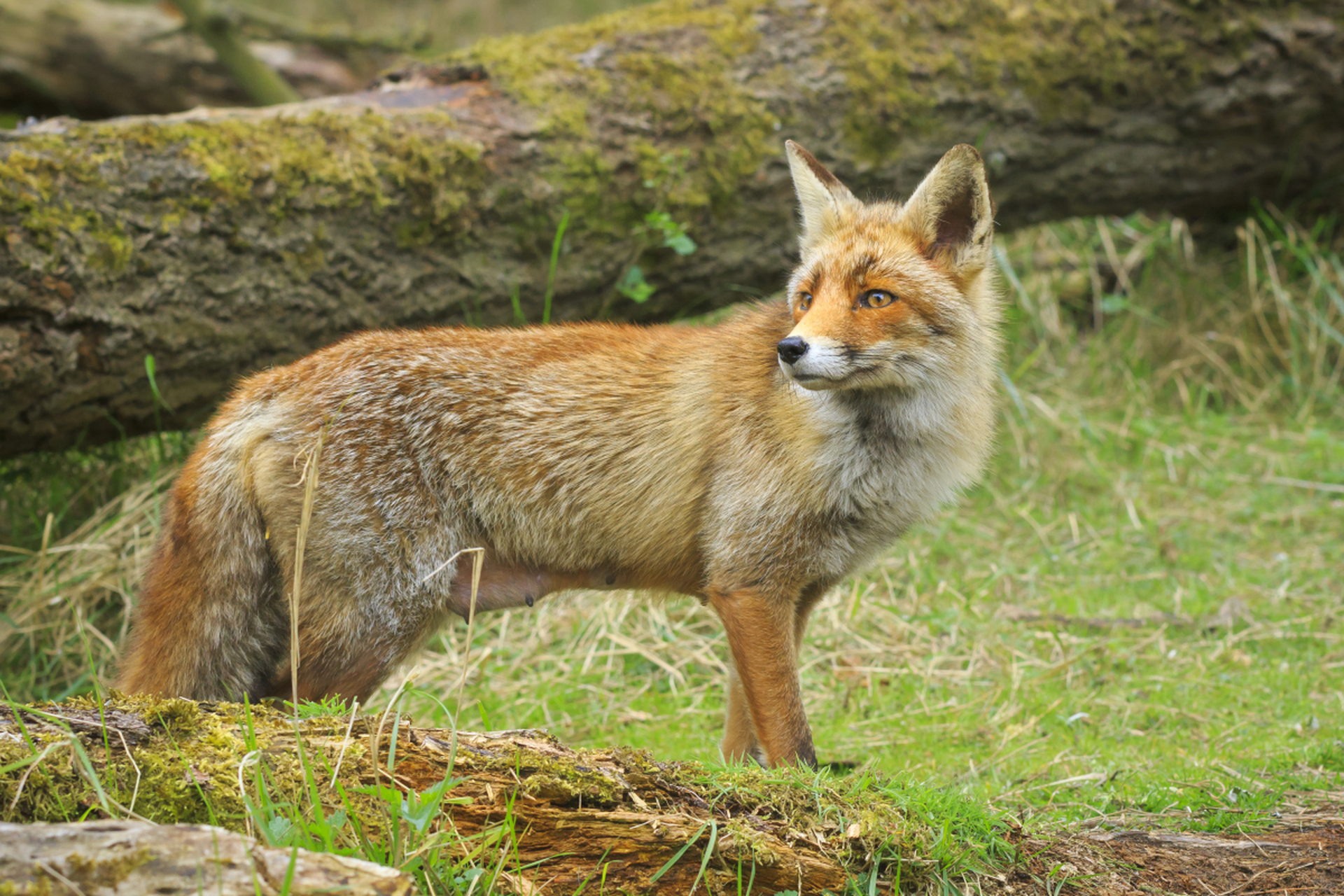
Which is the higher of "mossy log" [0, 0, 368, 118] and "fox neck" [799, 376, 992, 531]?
"mossy log" [0, 0, 368, 118]

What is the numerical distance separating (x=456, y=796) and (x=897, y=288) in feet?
7.76

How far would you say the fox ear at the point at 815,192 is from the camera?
4.25m

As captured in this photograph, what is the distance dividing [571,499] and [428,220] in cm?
214

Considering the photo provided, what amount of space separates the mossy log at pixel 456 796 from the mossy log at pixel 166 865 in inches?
6.7

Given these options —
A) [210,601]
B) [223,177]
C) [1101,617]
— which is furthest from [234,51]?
[1101,617]

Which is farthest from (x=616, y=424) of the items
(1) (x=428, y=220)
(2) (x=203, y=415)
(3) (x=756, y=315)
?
(2) (x=203, y=415)

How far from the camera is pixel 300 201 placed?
5.10m

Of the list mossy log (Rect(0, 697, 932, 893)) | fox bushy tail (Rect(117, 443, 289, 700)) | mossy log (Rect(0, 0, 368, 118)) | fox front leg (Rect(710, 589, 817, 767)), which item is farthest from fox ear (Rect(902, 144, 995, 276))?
mossy log (Rect(0, 0, 368, 118))

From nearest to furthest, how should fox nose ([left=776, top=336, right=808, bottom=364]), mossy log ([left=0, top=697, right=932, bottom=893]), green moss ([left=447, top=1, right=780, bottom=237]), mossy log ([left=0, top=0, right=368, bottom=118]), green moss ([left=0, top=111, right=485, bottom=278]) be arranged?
mossy log ([left=0, top=697, right=932, bottom=893]), fox nose ([left=776, top=336, right=808, bottom=364]), green moss ([left=0, top=111, right=485, bottom=278]), green moss ([left=447, top=1, right=780, bottom=237]), mossy log ([left=0, top=0, right=368, bottom=118])

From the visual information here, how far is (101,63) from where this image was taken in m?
9.66

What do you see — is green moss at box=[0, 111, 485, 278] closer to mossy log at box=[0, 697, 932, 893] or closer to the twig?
mossy log at box=[0, 697, 932, 893]

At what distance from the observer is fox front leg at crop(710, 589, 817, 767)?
3617 millimetres

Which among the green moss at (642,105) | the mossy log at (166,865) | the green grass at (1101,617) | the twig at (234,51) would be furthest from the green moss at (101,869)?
the twig at (234,51)

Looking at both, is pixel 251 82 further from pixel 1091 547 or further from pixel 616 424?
pixel 1091 547
